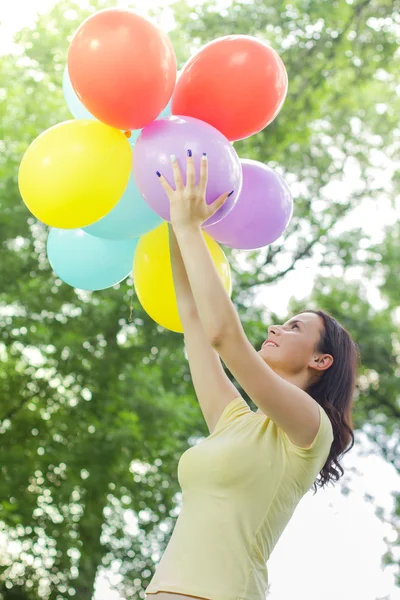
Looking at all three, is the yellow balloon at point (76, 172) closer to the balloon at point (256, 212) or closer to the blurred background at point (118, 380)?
the balloon at point (256, 212)

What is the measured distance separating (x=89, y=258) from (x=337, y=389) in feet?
2.93

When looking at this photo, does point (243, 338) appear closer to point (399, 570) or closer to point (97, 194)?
point (97, 194)

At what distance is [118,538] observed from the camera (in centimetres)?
827

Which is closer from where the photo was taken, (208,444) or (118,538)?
(208,444)

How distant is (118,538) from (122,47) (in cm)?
723

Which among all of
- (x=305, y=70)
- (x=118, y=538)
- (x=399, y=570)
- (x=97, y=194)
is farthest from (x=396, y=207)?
(x=97, y=194)

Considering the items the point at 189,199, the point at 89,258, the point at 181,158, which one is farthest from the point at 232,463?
the point at 89,258

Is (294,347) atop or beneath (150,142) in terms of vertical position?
beneath

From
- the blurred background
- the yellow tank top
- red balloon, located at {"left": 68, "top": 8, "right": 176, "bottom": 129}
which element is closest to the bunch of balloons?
red balloon, located at {"left": 68, "top": 8, "right": 176, "bottom": 129}

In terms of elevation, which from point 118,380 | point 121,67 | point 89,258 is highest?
point 121,67

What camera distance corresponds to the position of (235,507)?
159 cm

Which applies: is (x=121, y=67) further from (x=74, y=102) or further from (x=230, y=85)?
(x=74, y=102)

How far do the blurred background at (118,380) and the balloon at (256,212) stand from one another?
15.7 feet

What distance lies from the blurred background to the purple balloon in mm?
5070
